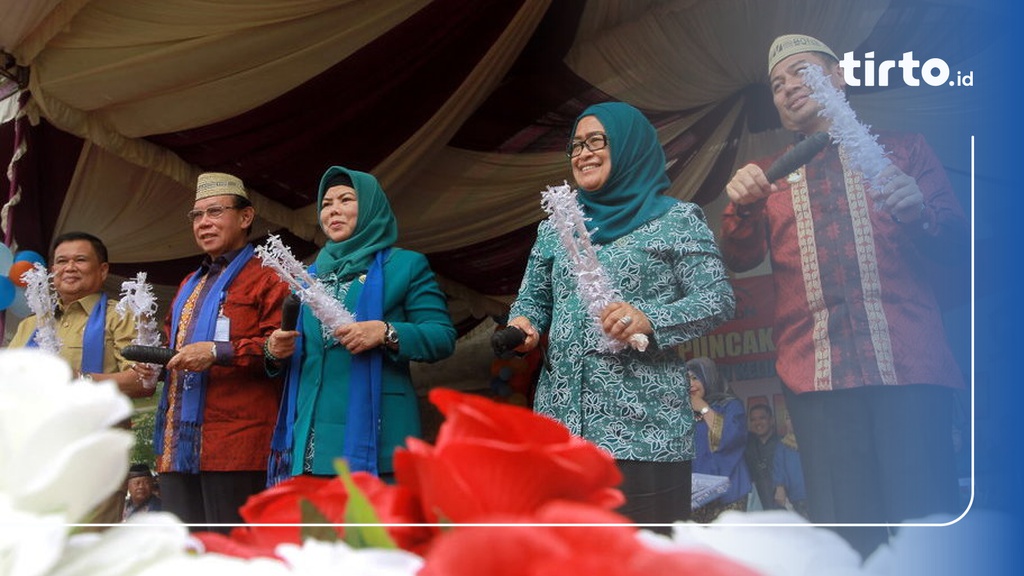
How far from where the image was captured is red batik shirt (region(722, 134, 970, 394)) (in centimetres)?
95

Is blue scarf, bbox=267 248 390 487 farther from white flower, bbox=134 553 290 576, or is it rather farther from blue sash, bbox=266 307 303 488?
white flower, bbox=134 553 290 576

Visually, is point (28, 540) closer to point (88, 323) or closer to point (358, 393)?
point (88, 323)

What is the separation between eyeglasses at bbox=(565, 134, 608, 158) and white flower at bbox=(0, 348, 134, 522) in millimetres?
1022

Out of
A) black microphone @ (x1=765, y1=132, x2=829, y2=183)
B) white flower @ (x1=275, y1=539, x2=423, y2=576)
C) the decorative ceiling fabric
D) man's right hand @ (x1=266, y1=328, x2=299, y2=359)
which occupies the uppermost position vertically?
the decorative ceiling fabric

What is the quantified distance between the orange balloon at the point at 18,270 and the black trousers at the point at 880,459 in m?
1.40

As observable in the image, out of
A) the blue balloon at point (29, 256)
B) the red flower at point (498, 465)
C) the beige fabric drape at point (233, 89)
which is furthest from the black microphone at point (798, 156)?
the blue balloon at point (29, 256)

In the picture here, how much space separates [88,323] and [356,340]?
1.42 feet

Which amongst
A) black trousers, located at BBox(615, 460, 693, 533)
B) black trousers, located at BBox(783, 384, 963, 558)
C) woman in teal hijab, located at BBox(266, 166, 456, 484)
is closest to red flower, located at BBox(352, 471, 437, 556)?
black trousers, located at BBox(615, 460, 693, 533)

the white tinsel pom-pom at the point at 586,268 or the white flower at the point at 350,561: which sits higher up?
the white tinsel pom-pom at the point at 586,268

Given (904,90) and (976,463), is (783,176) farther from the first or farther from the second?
(976,463)

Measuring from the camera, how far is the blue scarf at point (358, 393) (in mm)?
1627

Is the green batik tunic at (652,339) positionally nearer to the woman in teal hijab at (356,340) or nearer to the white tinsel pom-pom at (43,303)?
the woman in teal hijab at (356,340)

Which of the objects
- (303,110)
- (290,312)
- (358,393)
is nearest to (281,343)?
(290,312)

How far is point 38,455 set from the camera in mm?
438
